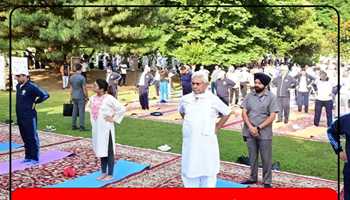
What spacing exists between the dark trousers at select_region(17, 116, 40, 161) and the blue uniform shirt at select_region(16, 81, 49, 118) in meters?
0.08

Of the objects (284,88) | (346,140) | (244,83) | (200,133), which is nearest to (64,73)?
(244,83)

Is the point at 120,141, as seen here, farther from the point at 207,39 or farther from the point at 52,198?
the point at 207,39

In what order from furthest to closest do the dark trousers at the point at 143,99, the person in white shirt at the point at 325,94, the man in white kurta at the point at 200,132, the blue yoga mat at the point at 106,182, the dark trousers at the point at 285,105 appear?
the dark trousers at the point at 143,99 → the dark trousers at the point at 285,105 → the person in white shirt at the point at 325,94 → the blue yoga mat at the point at 106,182 → the man in white kurta at the point at 200,132

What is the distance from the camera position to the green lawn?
19.4 feet

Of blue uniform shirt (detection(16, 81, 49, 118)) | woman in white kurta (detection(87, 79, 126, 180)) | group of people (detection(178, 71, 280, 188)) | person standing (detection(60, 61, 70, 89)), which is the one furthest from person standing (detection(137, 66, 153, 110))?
group of people (detection(178, 71, 280, 188))

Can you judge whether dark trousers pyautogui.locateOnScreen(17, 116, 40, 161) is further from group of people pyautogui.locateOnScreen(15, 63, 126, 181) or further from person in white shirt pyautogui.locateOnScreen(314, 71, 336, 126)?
person in white shirt pyautogui.locateOnScreen(314, 71, 336, 126)

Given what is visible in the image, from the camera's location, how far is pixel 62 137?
7.79 metres

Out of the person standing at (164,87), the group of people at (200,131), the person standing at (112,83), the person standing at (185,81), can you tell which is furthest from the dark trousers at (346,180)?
the person standing at (164,87)

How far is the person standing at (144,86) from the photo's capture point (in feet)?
39.1

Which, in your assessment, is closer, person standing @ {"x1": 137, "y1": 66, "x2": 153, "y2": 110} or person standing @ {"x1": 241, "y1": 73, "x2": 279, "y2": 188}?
person standing @ {"x1": 241, "y1": 73, "x2": 279, "y2": 188}

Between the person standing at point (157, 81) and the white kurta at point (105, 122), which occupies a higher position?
the person standing at point (157, 81)

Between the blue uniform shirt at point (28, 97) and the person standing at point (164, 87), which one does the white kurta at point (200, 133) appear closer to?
the blue uniform shirt at point (28, 97)

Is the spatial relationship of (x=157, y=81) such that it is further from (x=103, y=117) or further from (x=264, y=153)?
(x=264, y=153)

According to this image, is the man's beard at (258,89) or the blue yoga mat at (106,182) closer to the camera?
the man's beard at (258,89)
